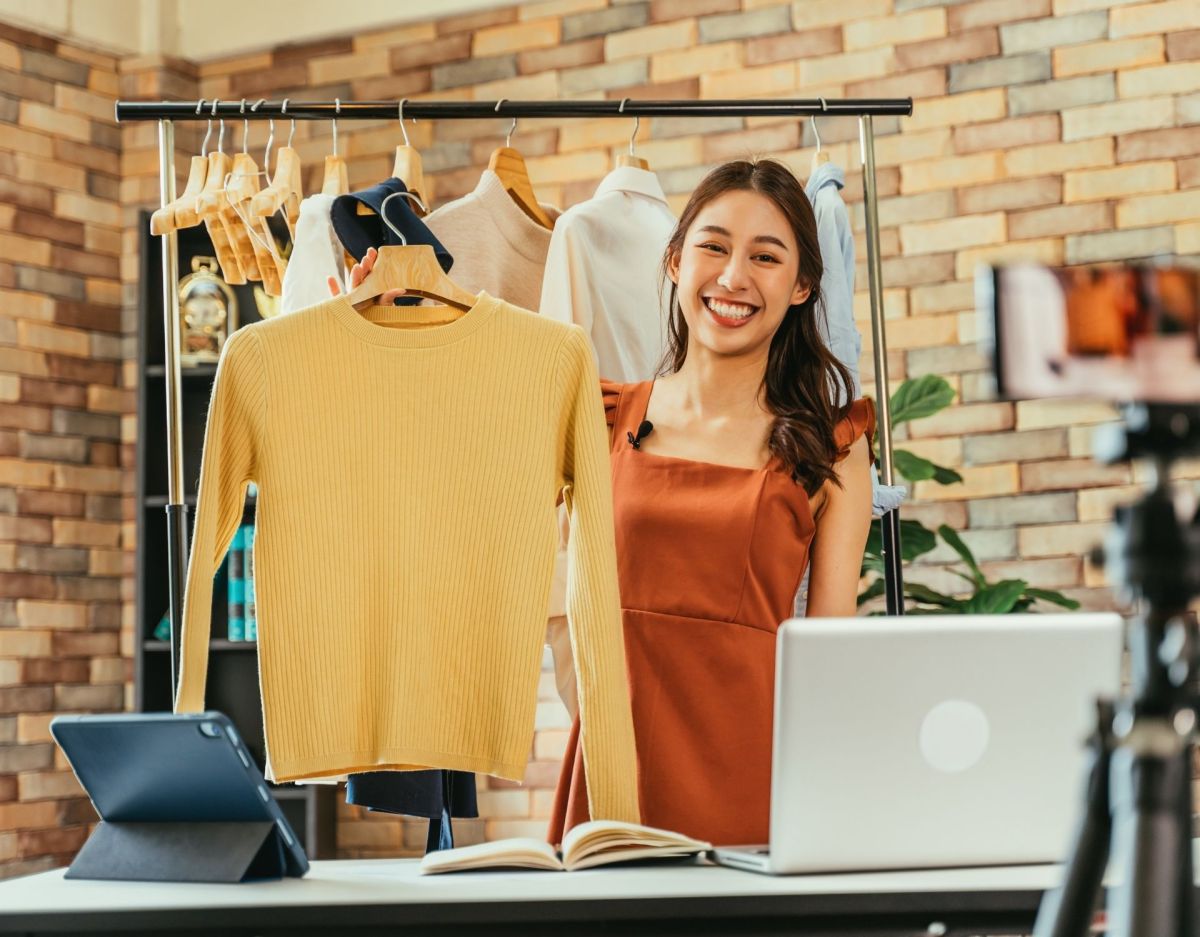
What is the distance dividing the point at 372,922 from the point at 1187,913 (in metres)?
0.75

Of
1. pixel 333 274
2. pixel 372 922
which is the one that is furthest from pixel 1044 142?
pixel 372 922

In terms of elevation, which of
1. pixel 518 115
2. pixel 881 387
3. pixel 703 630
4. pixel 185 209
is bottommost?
pixel 703 630

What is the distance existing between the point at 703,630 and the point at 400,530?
487mm

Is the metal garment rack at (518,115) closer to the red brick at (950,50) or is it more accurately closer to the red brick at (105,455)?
the red brick at (950,50)

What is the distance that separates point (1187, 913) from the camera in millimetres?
905

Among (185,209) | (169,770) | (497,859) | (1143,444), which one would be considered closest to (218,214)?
(185,209)

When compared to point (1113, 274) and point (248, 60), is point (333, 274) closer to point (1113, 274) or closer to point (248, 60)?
point (1113, 274)

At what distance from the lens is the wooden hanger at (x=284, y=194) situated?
2.67 metres

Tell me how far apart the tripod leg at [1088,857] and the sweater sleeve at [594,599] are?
928 mm

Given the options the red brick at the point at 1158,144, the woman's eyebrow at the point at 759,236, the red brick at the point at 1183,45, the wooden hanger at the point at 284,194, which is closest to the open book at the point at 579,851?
the woman's eyebrow at the point at 759,236

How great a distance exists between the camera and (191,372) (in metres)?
3.92

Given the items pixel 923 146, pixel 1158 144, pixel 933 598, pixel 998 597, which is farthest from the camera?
pixel 923 146

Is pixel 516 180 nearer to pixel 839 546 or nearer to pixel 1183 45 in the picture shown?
pixel 839 546

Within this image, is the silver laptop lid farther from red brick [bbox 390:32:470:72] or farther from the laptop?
red brick [bbox 390:32:470:72]
